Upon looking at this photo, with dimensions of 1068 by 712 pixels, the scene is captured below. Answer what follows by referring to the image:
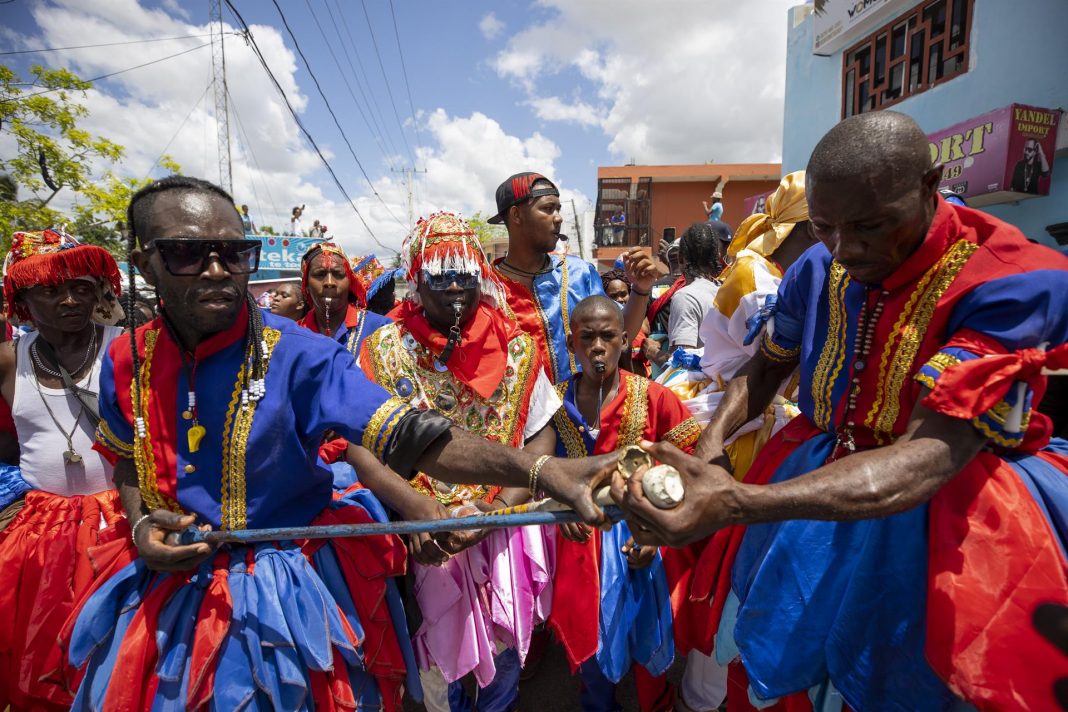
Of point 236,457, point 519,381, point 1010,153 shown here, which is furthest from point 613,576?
point 1010,153

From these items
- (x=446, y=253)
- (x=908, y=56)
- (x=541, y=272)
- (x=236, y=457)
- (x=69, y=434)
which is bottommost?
(x=69, y=434)

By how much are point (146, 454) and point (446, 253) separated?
4.39 ft

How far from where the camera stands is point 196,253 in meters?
1.71

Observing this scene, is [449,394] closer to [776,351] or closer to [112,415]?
[112,415]

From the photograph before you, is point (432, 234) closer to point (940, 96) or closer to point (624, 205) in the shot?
point (940, 96)

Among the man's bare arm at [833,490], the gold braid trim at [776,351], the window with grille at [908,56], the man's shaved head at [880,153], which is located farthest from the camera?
the window with grille at [908,56]

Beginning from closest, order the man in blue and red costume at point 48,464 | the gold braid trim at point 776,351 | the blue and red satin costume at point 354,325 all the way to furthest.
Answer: the gold braid trim at point 776,351
the man in blue and red costume at point 48,464
the blue and red satin costume at point 354,325

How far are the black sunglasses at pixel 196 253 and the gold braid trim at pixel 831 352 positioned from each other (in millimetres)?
1794

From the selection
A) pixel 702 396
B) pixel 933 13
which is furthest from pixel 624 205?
pixel 702 396

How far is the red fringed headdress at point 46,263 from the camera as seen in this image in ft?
8.40

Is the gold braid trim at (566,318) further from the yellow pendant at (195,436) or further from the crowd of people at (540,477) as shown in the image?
the yellow pendant at (195,436)

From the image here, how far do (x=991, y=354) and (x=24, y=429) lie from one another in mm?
3607

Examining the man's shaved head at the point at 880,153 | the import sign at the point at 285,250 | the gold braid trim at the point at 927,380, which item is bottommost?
the gold braid trim at the point at 927,380

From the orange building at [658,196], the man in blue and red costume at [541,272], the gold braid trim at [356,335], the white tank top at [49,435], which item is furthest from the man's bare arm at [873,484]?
the orange building at [658,196]
